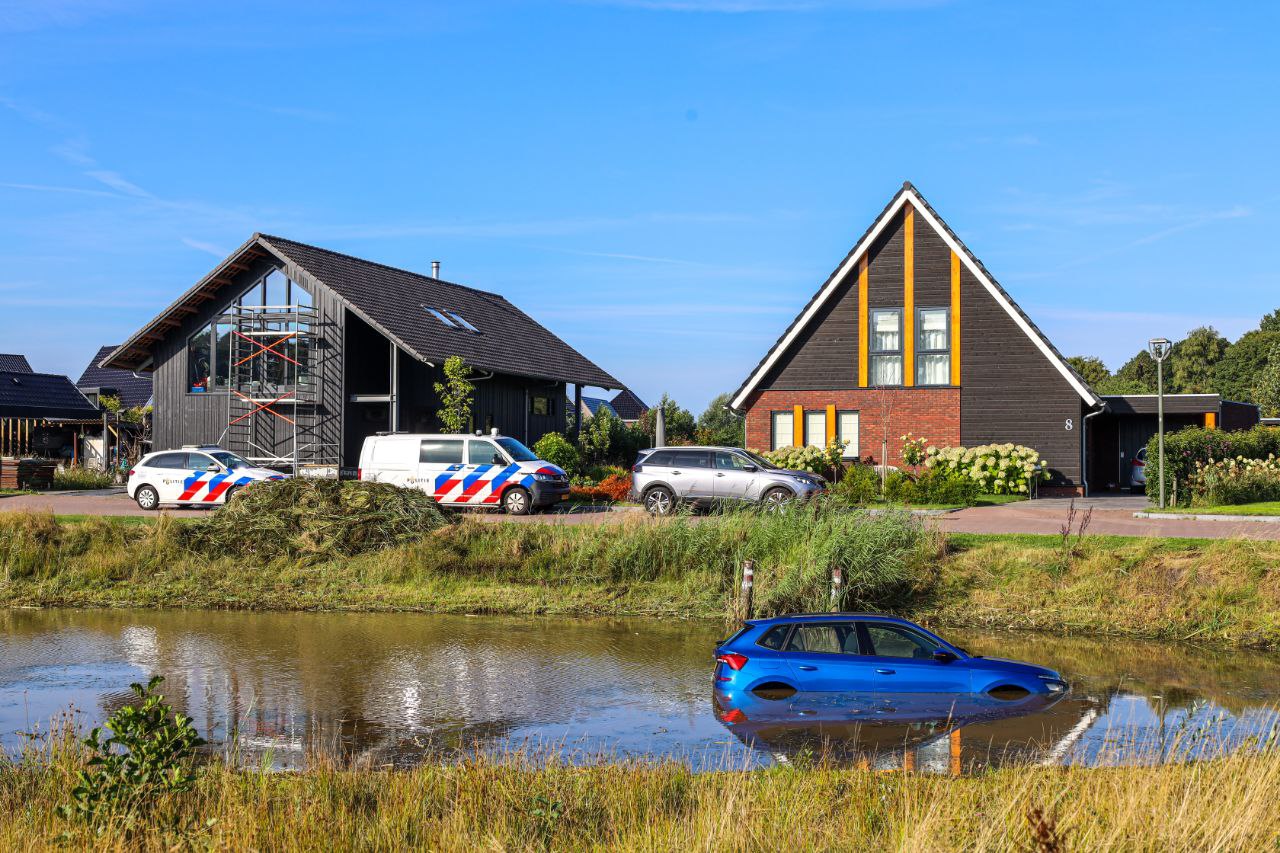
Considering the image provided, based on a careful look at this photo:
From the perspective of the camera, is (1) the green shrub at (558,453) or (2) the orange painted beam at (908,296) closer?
(2) the orange painted beam at (908,296)

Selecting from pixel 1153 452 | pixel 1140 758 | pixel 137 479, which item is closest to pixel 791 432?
pixel 1153 452

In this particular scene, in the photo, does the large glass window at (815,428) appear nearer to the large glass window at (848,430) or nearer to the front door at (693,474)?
the large glass window at (848,430)

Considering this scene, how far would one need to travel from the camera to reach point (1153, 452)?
95.9 ft

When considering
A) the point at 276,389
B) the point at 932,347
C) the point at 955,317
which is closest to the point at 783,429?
the point at 932,347

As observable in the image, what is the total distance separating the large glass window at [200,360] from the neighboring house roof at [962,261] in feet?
54.2

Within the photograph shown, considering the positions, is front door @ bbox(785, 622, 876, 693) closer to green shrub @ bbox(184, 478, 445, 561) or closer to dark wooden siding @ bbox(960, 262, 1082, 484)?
green shrub @ bbox(184, 478, 445, 561)


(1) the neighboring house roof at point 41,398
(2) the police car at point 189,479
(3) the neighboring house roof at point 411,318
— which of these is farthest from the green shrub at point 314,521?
(1) the neighboring house roof at point 41,398

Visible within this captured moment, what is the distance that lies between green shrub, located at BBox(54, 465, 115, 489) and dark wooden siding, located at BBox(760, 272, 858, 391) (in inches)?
856

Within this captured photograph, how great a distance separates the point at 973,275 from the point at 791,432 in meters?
6.90

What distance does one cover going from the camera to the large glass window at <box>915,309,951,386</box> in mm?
34031

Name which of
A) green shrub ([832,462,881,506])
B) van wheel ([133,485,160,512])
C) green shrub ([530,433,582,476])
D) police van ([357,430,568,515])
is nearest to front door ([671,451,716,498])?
police van ([357,430,568,515])

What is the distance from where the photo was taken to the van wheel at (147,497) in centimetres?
2892

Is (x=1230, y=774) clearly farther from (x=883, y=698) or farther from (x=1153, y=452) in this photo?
(x=1153, y=452)

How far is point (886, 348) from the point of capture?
34531mm
